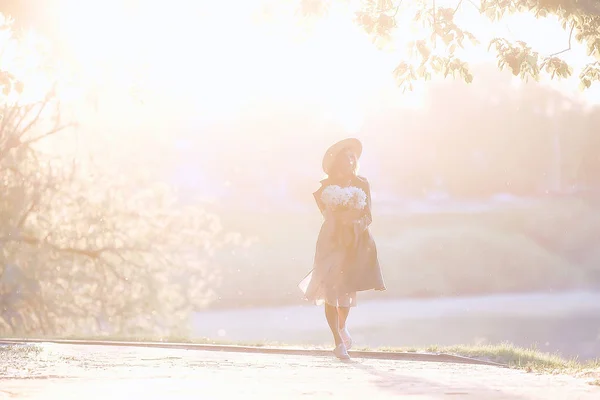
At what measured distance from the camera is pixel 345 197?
11891 millimetres

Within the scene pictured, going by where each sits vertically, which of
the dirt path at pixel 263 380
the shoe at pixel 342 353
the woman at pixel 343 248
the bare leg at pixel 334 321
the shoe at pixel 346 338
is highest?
the woman at pixel 343 248

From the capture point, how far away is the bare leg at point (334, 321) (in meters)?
11.8

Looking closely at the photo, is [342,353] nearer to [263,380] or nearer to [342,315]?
[342,315]

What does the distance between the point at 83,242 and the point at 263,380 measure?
73.7ft

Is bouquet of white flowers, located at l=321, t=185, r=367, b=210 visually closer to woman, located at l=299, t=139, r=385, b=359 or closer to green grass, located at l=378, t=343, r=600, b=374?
woman, located at l=299, t=139, r=385, b=359

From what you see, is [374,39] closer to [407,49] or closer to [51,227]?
[407,49]

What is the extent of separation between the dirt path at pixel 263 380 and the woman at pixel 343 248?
2.14 feet

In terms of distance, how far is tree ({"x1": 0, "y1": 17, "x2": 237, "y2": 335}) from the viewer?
28.6 metres

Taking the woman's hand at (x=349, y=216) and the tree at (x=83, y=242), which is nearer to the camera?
the woman's hand at (x=349, y=216)

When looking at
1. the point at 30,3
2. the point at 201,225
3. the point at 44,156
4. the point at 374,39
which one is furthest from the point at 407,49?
the point at 201,225

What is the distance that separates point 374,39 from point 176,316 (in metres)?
22.5

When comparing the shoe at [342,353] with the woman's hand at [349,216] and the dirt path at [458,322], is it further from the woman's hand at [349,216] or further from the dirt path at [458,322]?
the dirt path at [458,322]

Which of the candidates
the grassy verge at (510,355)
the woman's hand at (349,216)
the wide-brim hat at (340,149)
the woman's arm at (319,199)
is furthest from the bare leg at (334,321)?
the grassy verge at (510,355)

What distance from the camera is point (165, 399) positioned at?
709cm
